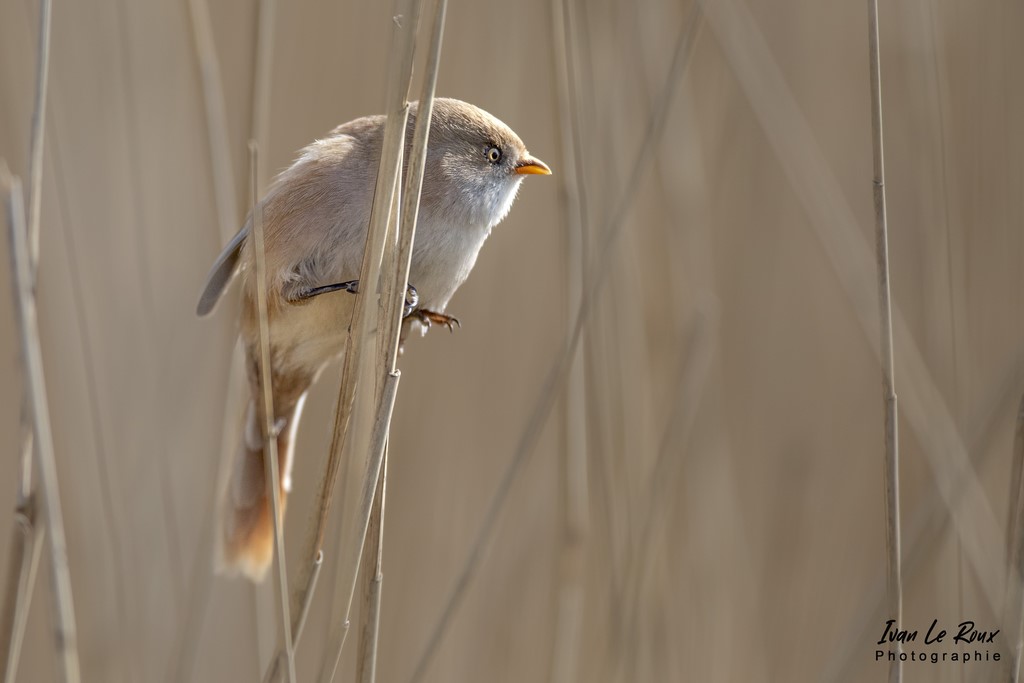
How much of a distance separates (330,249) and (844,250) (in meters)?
1.15

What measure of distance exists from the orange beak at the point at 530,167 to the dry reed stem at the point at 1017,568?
98 centimetres

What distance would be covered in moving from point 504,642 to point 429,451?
1.82ft

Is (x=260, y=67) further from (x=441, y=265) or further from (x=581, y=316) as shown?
(x=581, y=316)

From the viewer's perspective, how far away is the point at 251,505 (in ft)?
6.89

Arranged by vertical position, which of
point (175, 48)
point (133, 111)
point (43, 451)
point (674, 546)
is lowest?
point (674, 546)

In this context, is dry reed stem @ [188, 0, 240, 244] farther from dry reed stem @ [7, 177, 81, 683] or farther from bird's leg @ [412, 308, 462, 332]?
dry reed stem @ [7, 177, 81, 683]

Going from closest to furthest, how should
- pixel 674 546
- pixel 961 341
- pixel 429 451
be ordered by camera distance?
pixel 961 341 → pixel 674 546 → pixel 429 451

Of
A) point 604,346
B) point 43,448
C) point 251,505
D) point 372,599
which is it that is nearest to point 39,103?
point 43,448

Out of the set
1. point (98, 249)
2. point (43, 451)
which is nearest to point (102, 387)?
point (98, 249)

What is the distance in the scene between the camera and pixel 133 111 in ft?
7.47

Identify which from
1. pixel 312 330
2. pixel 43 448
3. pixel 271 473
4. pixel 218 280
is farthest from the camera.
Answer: pixel 218 280

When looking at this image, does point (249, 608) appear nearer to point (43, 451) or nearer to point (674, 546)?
point (674, 546)

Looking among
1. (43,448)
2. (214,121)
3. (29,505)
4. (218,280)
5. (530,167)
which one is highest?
(214,121)

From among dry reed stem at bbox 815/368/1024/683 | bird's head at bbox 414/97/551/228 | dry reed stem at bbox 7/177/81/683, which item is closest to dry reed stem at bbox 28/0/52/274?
dry reed stem at bbox 7/177/81/683
